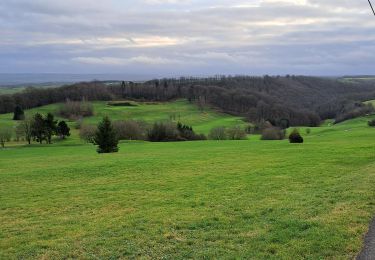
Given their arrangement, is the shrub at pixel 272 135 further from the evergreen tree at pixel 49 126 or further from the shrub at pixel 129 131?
the evergreen tree at pixel 49 126

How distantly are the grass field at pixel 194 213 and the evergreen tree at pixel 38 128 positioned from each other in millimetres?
60821

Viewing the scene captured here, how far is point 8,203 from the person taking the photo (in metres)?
15.6

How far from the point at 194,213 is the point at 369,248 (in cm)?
505

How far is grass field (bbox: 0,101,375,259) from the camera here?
9.16 metres

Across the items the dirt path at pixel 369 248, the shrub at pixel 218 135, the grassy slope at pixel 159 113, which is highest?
the dirt path at pixel 369 248

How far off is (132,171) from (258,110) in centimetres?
13267

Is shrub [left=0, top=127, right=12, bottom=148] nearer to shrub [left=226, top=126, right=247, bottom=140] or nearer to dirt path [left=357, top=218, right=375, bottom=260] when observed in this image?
shrub [left=226, top=126, right=247, bottom=140]

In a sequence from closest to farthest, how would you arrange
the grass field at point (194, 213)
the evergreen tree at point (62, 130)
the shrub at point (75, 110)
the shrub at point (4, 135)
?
the grass field at point (194, 213), the shrub at point (4, 135), the evergreen tree at point (62, 130), the shrub at point (75, 110)

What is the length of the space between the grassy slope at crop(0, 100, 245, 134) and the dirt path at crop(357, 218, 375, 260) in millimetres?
124433

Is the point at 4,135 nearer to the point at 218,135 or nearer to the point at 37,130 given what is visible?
the point at 37,130

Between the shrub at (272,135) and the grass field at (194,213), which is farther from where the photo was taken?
the shrub at (272,135)

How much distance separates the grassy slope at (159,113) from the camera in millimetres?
138125

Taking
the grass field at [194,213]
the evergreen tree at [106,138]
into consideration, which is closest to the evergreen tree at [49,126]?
the evergreen tree at [106,138]

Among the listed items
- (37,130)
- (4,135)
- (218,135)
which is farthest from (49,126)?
(218,135)
